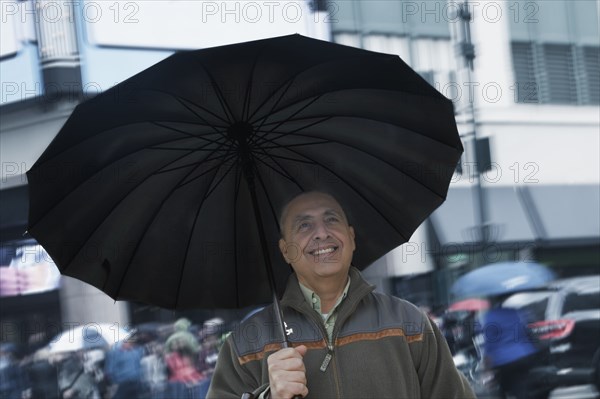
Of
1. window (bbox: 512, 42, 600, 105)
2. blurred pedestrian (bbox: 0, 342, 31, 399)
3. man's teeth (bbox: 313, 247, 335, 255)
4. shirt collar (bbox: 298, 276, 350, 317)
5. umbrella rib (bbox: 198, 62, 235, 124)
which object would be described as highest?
window (bbox: 512, 42, 600, 105)

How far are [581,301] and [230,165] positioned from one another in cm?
484

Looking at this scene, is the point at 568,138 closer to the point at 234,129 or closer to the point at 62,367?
the point at 62,367

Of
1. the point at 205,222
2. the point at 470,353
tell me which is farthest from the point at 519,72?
the point at 205,222

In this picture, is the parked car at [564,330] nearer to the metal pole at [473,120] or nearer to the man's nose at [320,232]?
the metal pole at [473,120]

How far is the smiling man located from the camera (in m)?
2.15

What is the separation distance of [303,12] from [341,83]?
3985 mm

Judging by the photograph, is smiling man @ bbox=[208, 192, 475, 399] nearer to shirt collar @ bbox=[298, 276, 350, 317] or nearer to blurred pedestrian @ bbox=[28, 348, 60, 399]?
shirt collar @ bbox=[298, 276, 350, 317]

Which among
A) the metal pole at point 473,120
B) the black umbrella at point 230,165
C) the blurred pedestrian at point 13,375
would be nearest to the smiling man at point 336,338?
the black umbrella at point 230,165

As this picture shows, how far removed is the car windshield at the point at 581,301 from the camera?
6645mm

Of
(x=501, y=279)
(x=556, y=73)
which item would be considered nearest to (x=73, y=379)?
(x=501, y=279)

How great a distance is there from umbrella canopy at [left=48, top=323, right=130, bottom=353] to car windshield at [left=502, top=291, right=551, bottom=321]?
8.38 feet

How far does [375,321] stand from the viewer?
7.24ft

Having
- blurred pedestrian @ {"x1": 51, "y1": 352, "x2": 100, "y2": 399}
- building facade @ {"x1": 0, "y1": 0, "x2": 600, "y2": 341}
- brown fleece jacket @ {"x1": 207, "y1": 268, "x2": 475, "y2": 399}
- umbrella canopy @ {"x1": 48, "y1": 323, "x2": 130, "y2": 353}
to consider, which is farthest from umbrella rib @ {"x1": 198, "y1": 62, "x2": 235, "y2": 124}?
blurred pedestrian @ {"x1": 51, "y1": 352, "x2": 100, "y2": 399}

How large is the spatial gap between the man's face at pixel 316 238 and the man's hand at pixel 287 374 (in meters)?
0.24
